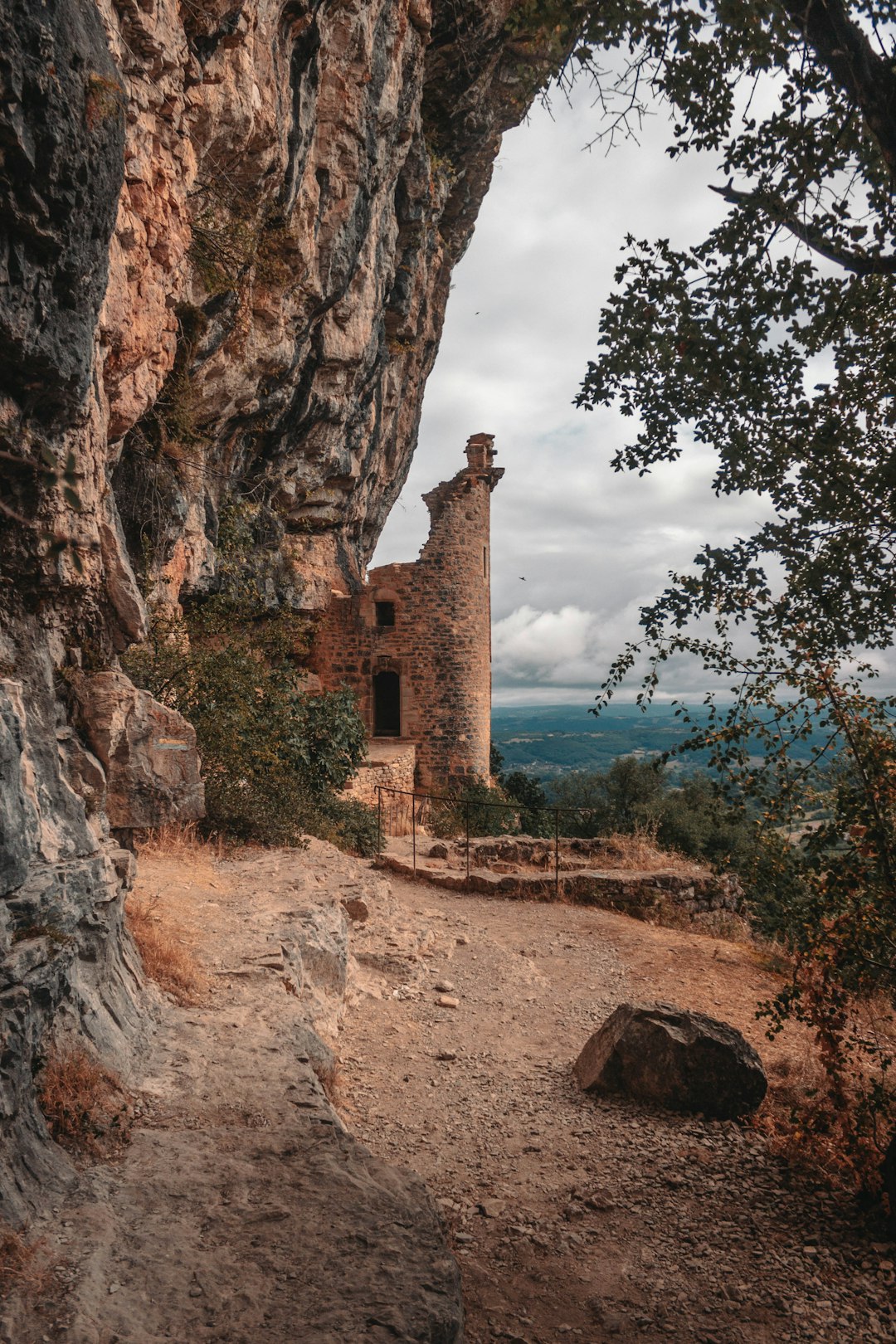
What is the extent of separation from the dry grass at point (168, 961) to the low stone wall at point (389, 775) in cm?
879

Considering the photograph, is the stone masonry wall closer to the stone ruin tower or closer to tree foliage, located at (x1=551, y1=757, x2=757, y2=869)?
the stone ruin tower

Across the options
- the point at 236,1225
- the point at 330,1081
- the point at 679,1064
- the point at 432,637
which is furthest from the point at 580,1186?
the point at 432,637

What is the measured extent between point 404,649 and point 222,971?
13.7m

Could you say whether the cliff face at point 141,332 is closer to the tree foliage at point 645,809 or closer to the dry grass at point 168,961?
the dry grass at point 168,961

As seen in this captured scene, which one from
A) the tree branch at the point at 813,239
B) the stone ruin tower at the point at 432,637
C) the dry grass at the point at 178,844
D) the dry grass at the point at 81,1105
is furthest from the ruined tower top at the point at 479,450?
the dry grass at the point at 81,1105

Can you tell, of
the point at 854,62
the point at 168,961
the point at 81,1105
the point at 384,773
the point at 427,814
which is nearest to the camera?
the point at 81,1105

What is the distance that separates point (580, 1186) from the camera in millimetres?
4402

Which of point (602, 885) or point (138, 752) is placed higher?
point (138, 752)

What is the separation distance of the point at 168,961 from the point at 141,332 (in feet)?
13.6

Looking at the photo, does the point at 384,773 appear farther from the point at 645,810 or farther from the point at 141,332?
the point at 141,332

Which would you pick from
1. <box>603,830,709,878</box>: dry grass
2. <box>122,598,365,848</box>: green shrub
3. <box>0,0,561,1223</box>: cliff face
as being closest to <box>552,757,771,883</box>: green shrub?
<box>603,830,709,878</box>: dry grass

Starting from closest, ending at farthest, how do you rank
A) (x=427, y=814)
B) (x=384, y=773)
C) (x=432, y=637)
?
(x=384, y=773)
(x=427, y=814)
(x=432, y=637)

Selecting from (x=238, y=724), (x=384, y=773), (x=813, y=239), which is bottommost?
(x=384, y=773)

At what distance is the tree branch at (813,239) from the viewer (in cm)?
359
